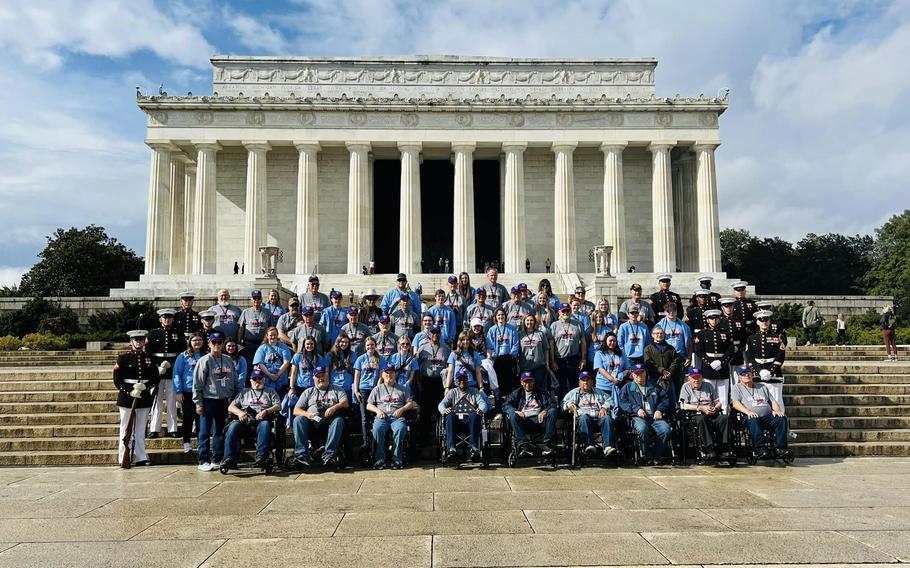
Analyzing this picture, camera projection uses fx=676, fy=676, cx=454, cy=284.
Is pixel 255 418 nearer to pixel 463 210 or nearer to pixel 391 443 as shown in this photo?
pixel 391 443

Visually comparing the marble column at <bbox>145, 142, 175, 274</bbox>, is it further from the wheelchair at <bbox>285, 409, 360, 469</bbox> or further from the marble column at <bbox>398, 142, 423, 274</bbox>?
the wheelchair at <bbox>285, 409, 360, 469</bbox>

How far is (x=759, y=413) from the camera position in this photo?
13383 mm

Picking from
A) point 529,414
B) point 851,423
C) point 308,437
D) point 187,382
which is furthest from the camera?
point 851,423

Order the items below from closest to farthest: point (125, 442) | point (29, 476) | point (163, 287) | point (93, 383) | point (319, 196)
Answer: point (29, 476) < point (125, 442) < point (93, 383) < point (163, 287) < point (319, 196)

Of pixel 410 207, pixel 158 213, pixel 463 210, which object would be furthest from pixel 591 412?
pixel 158 213

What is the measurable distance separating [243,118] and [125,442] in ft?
126

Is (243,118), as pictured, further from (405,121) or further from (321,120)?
(405,121)

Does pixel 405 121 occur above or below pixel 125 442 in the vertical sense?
above

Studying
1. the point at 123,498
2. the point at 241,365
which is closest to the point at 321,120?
the point at 241,365

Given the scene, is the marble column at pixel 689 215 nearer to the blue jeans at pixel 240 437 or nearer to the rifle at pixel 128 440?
the blue jeans at pixel 240 437

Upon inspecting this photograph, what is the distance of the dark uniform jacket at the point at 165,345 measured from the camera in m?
14.7

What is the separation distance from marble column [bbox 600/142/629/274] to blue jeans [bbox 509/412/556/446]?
120 feet

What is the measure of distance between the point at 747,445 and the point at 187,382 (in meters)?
11.3

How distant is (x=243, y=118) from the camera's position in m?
47.7
